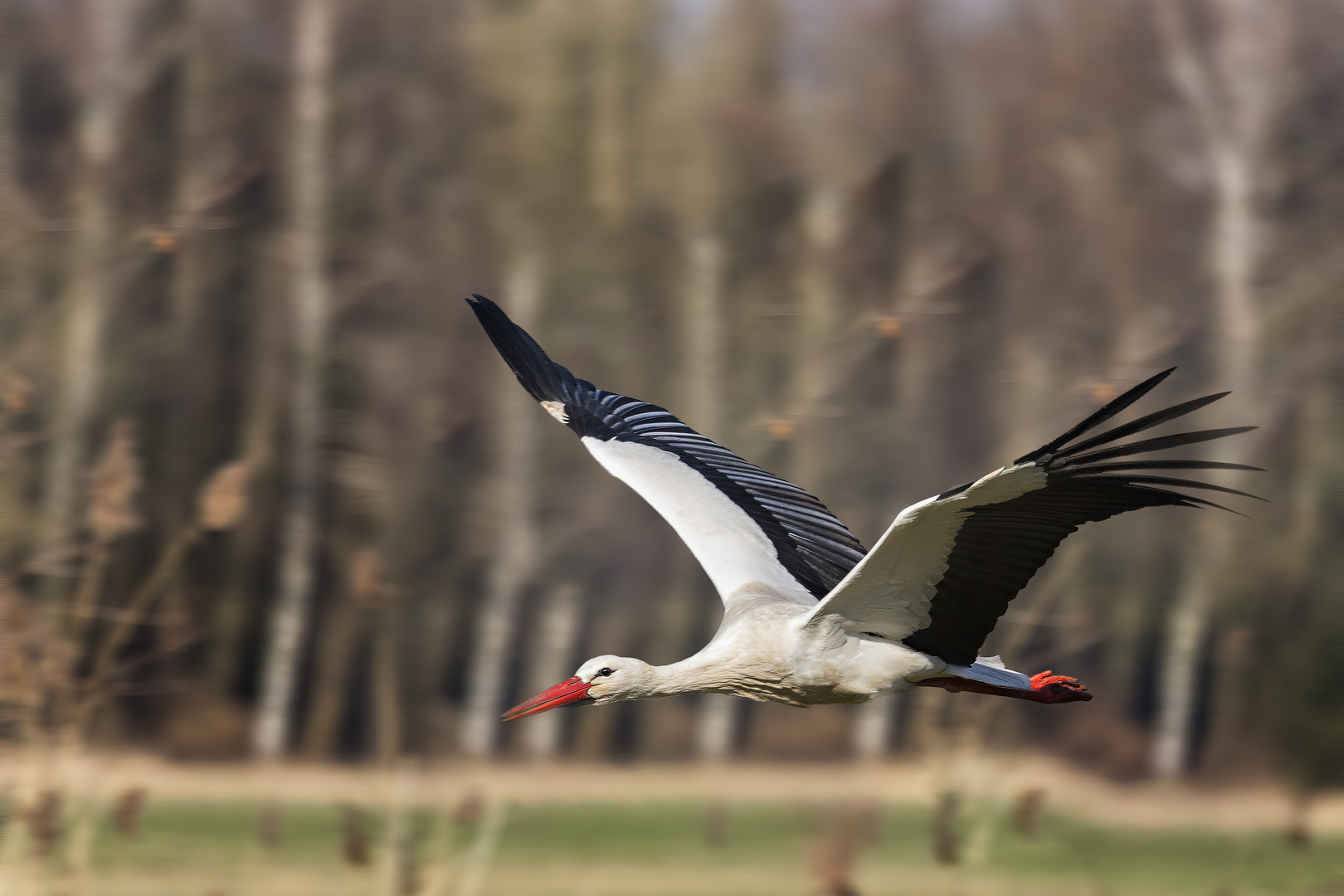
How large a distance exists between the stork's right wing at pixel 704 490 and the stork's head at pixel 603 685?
1.84 ft

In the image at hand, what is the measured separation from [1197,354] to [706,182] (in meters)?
5.19

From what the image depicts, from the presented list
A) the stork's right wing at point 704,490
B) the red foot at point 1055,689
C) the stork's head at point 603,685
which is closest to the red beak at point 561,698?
the stork's head at point 603,685

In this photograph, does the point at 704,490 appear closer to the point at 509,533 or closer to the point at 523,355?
the point at 523,355

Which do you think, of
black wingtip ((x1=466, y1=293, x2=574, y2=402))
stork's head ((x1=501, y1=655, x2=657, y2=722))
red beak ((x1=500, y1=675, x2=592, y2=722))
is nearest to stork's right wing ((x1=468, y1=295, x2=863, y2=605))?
black wingtip ((x1=466, y1=293, x2=574, y2=402))

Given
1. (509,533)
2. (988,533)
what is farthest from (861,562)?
(509,533)

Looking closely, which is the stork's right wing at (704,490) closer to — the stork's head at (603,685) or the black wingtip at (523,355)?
the black wingtip at (523,355)

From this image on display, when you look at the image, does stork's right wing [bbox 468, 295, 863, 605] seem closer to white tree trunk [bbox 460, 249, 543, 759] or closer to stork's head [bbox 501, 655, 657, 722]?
stork's head [bbox 501, 655, 657, 722]

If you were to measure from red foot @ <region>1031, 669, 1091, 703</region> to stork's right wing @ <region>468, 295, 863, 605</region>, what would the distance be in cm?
99

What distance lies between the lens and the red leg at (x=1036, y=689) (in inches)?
215

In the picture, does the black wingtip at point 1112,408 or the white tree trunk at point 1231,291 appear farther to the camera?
the white tree trunk at point 1231,291

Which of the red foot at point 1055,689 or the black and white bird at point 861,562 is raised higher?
the black and white bird at point 861,562

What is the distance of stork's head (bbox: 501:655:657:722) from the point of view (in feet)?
18.1

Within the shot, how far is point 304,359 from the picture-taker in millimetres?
13562

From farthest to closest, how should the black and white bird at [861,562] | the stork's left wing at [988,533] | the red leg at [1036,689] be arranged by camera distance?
the red leg at [1036,689], the black and white bird at [861,562], the stork's left wing at [988,533]
